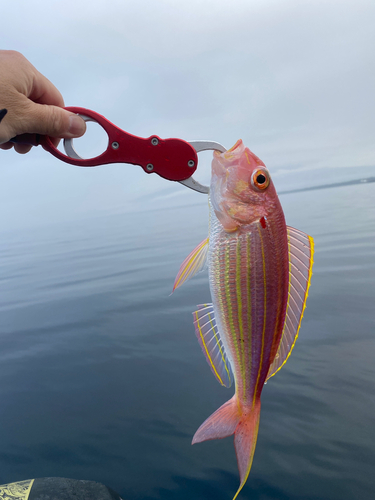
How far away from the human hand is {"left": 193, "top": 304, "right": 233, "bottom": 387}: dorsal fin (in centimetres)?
169

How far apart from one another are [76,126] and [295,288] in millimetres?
2001

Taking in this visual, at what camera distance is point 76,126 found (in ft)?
8.28

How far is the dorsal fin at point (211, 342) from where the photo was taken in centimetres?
218

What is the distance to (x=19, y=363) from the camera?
21.9 ft

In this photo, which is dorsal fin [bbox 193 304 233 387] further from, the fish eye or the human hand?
the human hand

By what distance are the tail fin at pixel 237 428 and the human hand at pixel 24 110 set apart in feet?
7.52

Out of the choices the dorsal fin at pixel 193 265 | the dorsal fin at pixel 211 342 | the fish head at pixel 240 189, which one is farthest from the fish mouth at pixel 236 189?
the dorsal fin at pixel 211 342

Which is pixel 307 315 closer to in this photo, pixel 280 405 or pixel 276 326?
pixel 280 405

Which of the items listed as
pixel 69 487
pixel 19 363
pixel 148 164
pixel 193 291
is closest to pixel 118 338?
pixel 19 363

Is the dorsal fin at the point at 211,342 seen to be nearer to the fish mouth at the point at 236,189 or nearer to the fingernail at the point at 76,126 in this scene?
the fish mouth at the point at 236,189

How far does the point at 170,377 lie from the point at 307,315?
149 inches

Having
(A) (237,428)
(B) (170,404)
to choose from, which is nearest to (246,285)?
(A) (237,428)

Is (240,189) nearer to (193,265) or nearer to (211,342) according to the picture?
(193,265)

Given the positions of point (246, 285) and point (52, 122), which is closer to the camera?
point (246, 285)
